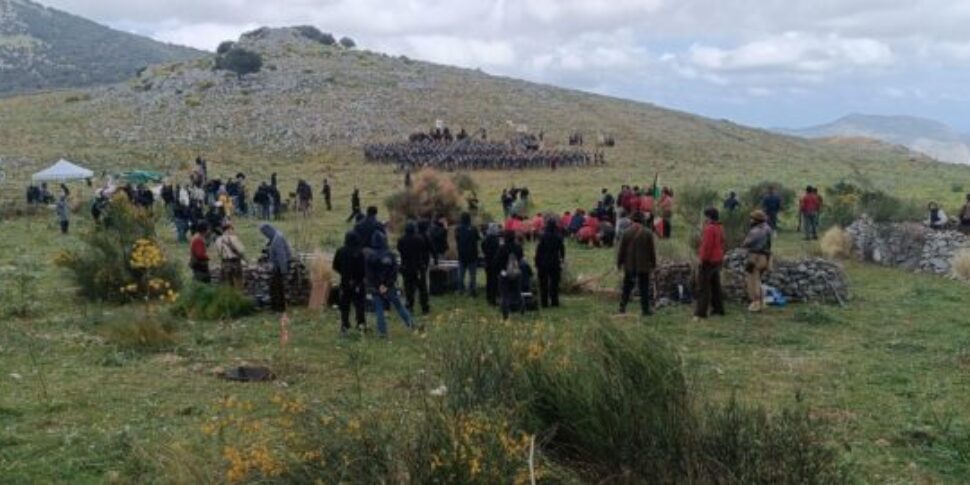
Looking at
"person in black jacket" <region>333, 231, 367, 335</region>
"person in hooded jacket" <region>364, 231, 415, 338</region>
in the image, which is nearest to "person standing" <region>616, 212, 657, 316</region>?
"person in hooded jacket" <region>364, 231, 415, 338</region>

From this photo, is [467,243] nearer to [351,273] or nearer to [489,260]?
[489,260]

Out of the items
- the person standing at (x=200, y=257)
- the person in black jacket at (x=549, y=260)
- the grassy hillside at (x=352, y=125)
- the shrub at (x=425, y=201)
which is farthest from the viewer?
the grassy hillside at (x=352, y=125)

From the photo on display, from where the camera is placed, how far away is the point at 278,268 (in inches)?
572

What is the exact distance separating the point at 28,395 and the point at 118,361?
1572 millimetres

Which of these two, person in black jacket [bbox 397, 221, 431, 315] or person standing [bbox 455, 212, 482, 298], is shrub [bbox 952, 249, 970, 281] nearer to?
person standing [bbox 455, 212, 482, 298]

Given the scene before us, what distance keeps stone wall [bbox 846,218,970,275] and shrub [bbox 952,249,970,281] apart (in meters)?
0.43

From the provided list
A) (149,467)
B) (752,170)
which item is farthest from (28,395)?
(752,170)

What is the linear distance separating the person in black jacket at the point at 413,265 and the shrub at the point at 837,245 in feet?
34.4

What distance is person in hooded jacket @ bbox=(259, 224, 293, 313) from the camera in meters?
14.4

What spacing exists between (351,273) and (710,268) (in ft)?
16.5

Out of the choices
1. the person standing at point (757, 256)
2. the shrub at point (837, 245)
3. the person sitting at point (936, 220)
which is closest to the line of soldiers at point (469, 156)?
the person sitting at point (936, 220)

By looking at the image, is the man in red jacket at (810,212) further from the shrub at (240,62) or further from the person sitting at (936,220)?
the shrub at (240,62)

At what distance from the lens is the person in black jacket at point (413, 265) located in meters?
14.7

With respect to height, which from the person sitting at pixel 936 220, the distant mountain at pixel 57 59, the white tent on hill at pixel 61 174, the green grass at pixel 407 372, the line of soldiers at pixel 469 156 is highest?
the distant mountain at pixel 57 59
